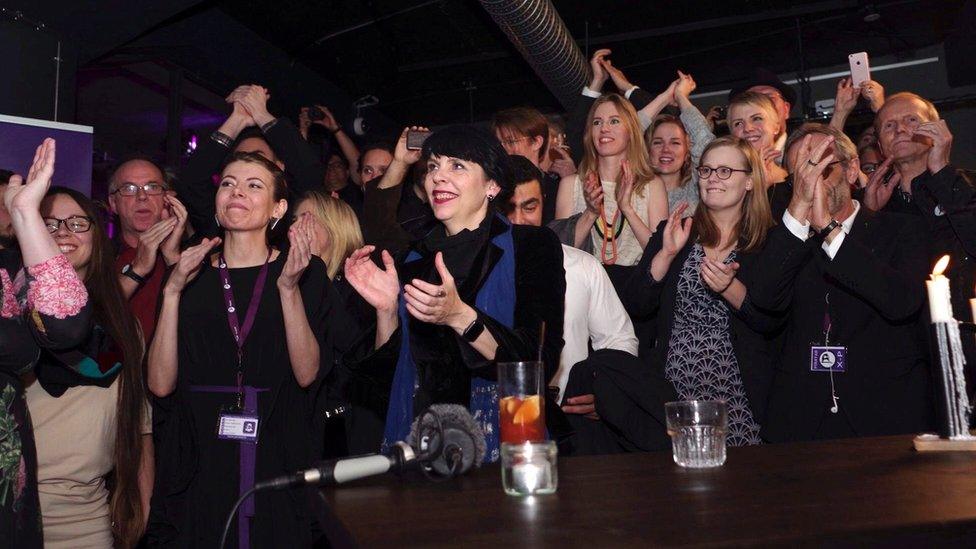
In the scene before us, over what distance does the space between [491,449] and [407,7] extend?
18.5 ft

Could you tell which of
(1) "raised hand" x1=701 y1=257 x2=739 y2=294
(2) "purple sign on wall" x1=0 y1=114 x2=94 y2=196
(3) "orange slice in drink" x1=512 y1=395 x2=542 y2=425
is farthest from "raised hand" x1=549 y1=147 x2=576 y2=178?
(3) "orange slice in drink" x1=512 y1=395 x2=542 y2=425

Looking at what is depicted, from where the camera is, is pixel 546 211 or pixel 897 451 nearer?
pixel 897 451

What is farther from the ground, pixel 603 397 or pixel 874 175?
pixel 874 175

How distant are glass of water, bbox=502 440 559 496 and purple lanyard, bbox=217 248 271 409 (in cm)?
159

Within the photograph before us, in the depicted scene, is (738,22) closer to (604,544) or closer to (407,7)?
(407,7)

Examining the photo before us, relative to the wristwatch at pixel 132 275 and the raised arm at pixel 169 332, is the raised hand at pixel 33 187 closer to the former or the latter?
the raised arm at pixel 169 332

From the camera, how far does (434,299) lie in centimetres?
188

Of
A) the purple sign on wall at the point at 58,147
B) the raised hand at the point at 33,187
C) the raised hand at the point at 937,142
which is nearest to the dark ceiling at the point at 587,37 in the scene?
the purple sign on wall at the point at 58,147

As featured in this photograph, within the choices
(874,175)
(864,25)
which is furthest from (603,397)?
(864,25)

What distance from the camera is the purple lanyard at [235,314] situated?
2713mm

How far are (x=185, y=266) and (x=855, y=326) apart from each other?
2154mm

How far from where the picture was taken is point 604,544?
0.96m

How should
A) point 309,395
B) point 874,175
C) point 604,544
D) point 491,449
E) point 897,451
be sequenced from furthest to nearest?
1. point 874,175
2. point 309,395
3. point 491,449
4. point 897,451
5. point 604,544

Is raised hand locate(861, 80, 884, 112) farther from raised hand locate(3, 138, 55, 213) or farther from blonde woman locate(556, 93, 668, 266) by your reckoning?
raised hand locate(3, 138, 55, 213)
